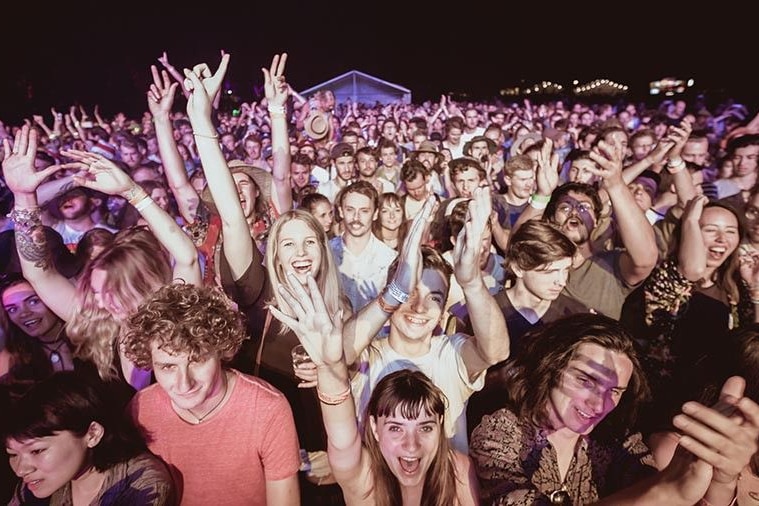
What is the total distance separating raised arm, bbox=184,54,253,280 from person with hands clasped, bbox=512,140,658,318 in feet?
5.83

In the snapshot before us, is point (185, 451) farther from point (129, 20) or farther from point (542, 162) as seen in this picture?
point (129, 20)

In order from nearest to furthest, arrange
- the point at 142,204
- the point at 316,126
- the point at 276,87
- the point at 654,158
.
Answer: the point at 142,204, the point at 276,87, the point at 654,158, the point at 316,126

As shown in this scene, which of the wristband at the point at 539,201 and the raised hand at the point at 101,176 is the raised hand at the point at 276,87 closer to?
the raised hand at the point at 101,176

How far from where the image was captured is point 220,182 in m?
2.30

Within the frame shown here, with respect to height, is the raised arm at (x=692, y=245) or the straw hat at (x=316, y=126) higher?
the straw hat at (x=316, y=126)

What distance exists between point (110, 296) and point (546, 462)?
1.98 m

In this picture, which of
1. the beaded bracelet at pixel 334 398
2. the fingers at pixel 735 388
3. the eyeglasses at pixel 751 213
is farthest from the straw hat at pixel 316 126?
the fingers at pixel 735 388

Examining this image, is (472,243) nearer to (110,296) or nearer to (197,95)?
(197,95)

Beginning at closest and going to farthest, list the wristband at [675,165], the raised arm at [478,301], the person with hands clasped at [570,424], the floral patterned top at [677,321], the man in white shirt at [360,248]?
the person with hands clasped at [570,424]
the raised arm at [478,301]
the floral patterned top at [677,321]
the man in white shirt at [360,248]
the wristband at [675,165]

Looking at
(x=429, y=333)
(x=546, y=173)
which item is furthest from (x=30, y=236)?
(x=546, y=173)

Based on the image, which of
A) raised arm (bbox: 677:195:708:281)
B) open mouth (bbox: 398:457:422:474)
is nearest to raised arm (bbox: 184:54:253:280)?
open mouth (bbox: 398:457:422:474)

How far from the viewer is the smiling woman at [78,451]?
1577 millimetres

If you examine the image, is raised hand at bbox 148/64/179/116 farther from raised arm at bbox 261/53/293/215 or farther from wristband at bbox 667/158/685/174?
wristband at bbox 667/158/685/174

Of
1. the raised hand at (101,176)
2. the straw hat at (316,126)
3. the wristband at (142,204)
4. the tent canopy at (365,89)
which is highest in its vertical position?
the tent canopy at (365,89)
